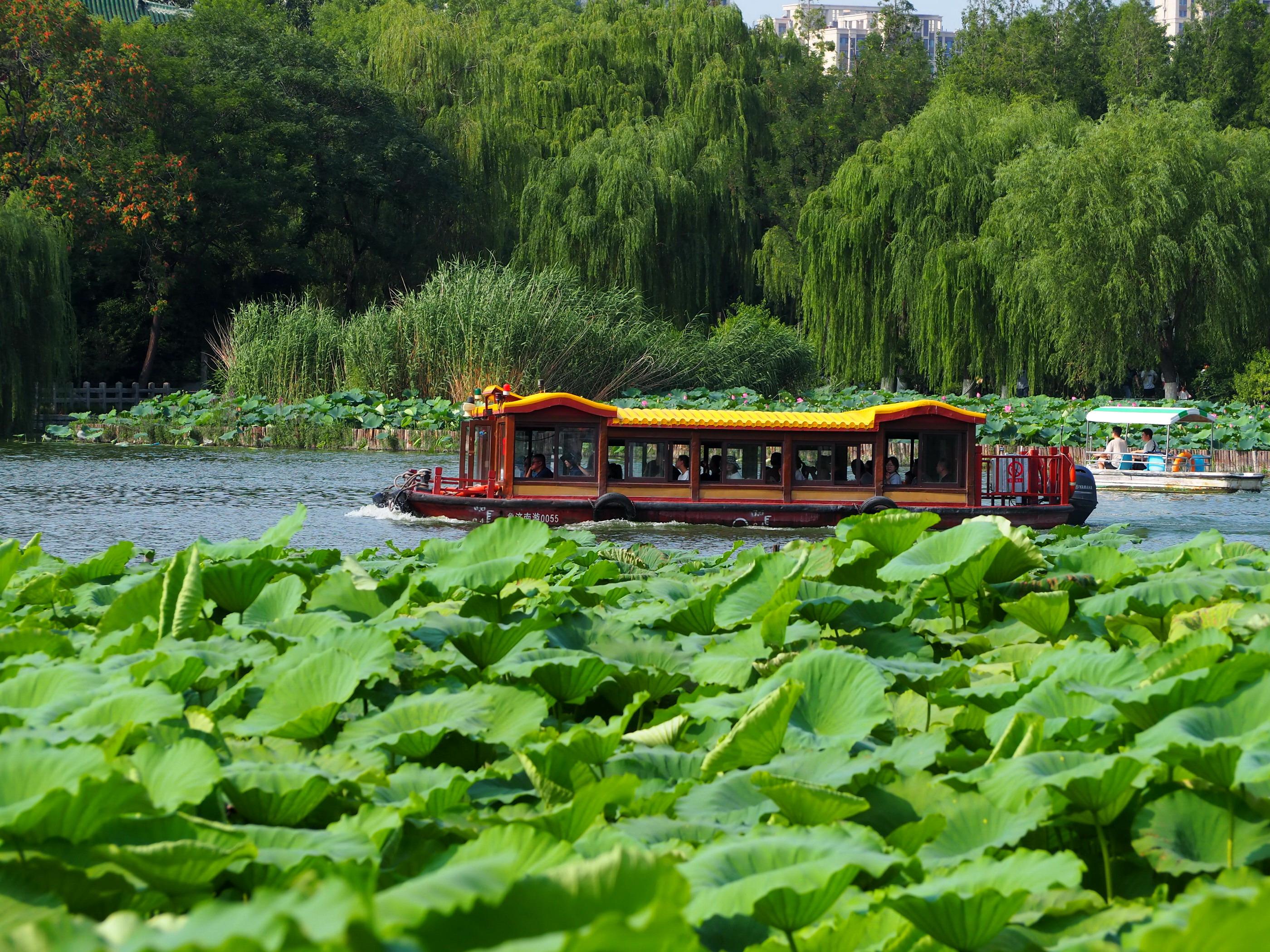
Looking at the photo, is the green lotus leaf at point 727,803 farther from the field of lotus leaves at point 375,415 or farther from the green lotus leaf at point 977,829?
the field of lotus leaves at point 375,415

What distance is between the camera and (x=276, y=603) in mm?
3713

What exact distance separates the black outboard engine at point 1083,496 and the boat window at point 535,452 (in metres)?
6.25

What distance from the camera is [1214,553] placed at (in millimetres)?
4766

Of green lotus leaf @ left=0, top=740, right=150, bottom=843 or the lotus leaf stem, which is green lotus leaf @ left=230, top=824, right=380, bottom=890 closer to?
green lotus leaf @ left=0, top=740, right=150, bottom=843

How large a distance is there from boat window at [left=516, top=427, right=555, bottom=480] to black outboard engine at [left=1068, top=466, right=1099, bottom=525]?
20.5 feet

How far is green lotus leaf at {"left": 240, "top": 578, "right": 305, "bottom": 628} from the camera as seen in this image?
365 cm

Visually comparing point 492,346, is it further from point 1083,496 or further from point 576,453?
point 1083,496

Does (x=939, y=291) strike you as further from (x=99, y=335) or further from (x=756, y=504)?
(x=99, y=335)

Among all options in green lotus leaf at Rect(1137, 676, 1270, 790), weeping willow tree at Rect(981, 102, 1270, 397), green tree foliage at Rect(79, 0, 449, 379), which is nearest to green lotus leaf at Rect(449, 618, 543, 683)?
green lotus leaf at Rect(1137, 676, 1270, 790)

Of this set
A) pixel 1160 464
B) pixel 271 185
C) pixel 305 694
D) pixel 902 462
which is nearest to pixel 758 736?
pixel 305 694

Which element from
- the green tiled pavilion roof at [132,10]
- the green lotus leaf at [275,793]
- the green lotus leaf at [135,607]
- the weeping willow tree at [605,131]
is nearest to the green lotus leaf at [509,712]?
the green lotus leaf at [275,793]

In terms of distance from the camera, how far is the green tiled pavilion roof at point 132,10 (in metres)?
53.6

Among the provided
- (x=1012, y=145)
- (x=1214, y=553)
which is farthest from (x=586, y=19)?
(x=1214, y=553)

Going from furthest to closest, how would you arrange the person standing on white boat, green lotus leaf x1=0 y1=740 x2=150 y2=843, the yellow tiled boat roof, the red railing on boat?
the person standing on white boat
the red railing on boat
the yellow tiled boat roof
green lotus leaf x1=0 y1=740 x2=150 y2=843
